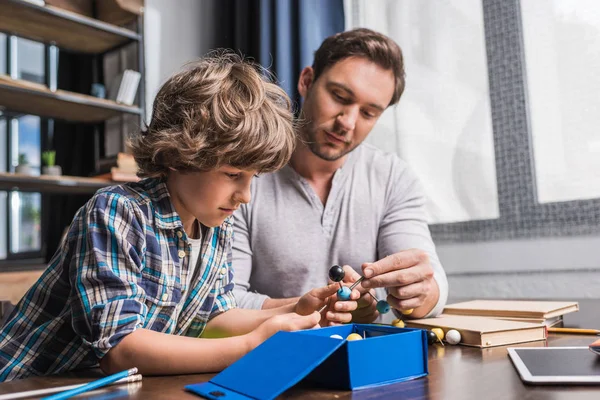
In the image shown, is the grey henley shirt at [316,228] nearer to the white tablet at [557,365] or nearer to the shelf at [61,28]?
the white tablet at [557,365]

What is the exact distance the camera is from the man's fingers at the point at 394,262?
3.26 ft

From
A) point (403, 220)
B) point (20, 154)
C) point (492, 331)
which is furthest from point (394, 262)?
point (20, 154)

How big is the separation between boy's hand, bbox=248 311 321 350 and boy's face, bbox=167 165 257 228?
0.25 m

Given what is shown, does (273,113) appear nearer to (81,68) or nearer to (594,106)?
(594,106)

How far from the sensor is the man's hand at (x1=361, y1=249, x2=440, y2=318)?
1.02m

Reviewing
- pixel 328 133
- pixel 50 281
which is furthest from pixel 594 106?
pixel 50 281

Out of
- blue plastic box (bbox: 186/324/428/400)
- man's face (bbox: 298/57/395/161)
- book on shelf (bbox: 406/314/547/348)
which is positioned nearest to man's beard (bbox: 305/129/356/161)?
man's face (bbox: 298/57/395/161)

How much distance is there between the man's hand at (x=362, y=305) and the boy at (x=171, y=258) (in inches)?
2.9

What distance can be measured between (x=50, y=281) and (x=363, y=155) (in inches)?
41.0

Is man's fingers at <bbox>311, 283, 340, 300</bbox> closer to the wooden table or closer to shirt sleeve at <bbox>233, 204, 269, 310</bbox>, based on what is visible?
the wooden table

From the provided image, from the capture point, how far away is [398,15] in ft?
7.99

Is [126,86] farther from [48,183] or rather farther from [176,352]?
[176,352]

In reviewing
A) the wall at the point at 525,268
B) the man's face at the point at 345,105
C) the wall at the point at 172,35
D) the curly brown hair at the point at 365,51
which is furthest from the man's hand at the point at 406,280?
the wall at the point at 172,35

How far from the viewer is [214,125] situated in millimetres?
946
